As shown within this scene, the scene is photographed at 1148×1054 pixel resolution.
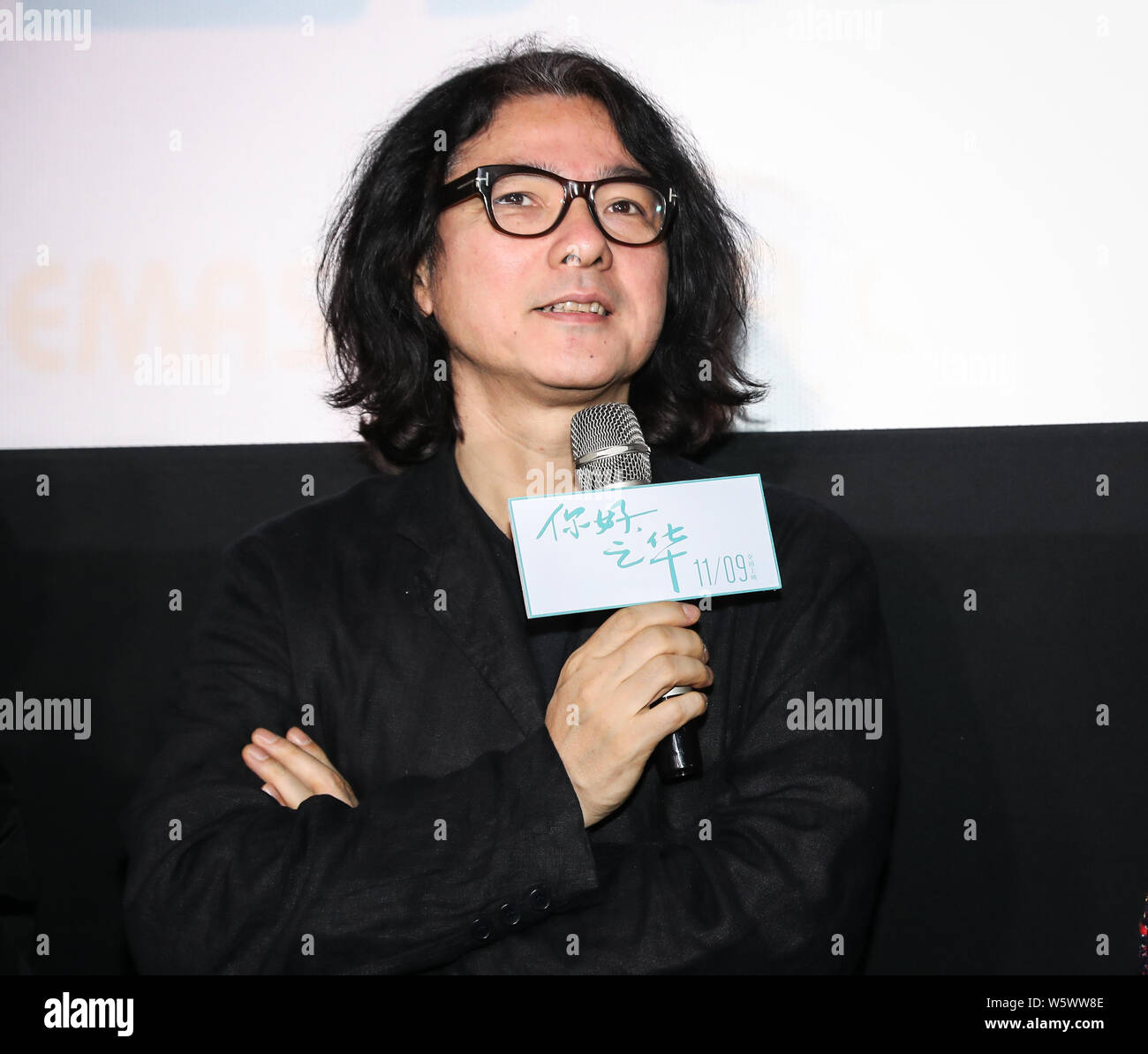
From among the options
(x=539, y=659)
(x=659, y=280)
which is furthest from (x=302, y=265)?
(x=539, y=659)

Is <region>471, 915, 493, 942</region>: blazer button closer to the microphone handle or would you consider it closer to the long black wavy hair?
the microphone handle

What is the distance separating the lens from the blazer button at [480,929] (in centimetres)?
175

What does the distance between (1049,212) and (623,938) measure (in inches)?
68.0

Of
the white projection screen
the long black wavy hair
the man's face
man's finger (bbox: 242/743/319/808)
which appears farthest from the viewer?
the white projection screen

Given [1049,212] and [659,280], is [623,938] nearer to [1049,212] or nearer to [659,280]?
[659,280]

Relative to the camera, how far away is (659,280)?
211 cm

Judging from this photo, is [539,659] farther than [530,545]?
Yes

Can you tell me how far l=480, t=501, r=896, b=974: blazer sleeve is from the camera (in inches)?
69.1

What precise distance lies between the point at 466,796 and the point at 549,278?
832mm

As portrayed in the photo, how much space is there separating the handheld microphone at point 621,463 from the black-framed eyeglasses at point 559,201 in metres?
0.35

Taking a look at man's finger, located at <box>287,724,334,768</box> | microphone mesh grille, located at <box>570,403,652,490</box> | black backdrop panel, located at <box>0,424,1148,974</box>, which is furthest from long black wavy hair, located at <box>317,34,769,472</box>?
man's finger, located at <box>287,724,334,768</box>

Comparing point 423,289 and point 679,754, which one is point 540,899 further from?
point 423,289

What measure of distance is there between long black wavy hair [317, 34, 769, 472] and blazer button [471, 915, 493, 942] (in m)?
0.96

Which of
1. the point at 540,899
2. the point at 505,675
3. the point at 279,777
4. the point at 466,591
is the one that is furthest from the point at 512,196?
the point at 540,899
